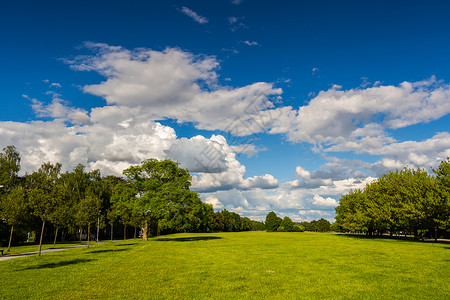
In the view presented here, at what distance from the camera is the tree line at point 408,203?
49.5 metres

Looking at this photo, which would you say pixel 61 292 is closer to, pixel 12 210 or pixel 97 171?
pixel 12 210

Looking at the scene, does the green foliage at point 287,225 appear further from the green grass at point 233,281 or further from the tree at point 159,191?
the green grass at point 233,281

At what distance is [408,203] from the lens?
5509 cm

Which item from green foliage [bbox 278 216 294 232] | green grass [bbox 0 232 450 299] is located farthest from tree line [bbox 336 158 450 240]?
green foliage [bbox 278 216 294 232]

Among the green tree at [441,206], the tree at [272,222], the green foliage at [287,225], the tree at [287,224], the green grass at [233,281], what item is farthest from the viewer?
the tree at [272,222]

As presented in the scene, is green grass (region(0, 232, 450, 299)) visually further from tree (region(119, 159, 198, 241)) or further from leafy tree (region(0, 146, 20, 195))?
leafy tree (region(0, 146, 20, 195))

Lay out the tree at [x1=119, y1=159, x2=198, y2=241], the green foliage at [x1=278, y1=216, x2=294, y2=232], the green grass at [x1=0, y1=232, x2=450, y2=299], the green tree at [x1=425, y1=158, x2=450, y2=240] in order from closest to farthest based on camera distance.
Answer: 1. the green grass at [x1=0, y1=232, x2=450, y2=299]
2. the green tree at [x1=425, y1=158, x2=450, y2=240]
3. the tree at [x1=119, y1=159, x2=198, y2=241]
4. the green foliage at [x1=278, y1=216, x2=294, y2=232]

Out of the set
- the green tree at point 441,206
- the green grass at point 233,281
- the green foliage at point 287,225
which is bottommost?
the green foliage at point 287,225

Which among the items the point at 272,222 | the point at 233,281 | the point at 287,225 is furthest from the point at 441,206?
the point at 272,222

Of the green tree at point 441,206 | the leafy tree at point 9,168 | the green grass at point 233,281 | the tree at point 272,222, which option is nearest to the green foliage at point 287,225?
the tree at point 272,222

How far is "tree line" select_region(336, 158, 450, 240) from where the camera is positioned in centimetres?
4951

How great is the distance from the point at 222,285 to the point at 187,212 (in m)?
40.3

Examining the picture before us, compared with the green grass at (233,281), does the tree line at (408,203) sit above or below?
above

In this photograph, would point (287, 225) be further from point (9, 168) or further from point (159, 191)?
point (9, 168)
